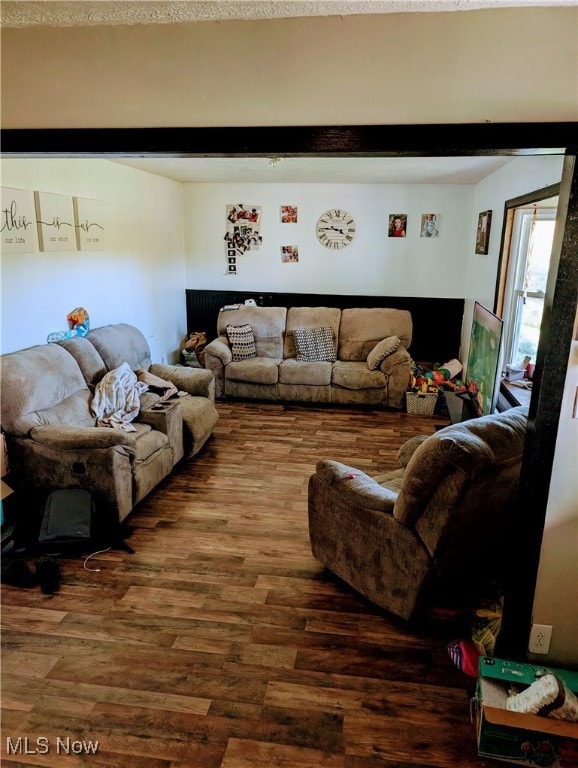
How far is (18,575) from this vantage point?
2719 mm

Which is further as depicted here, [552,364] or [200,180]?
[200,180]

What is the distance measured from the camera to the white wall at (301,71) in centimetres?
155

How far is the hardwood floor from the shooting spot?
1876 millimetres

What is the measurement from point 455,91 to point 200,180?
5.21 meters

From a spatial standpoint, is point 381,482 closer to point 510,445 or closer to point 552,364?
point 510,445

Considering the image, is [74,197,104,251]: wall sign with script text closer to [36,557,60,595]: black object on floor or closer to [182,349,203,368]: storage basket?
[182,349,203,368]: storage basket

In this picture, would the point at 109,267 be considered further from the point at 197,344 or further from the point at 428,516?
the point at 428,516

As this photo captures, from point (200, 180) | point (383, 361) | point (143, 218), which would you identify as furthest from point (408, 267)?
point (143, 218)

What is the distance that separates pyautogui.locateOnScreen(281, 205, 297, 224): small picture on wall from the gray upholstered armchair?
451 cm

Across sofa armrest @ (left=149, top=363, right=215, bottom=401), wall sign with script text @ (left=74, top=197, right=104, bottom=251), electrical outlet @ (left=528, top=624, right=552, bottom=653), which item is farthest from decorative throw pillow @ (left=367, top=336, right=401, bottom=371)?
electrical outlet @ (left=528, top=624, right=552, bottom=653)

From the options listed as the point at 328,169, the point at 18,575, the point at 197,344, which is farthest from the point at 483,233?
the point at 18,575

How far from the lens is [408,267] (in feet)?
21.2

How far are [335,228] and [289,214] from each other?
1.97 feet

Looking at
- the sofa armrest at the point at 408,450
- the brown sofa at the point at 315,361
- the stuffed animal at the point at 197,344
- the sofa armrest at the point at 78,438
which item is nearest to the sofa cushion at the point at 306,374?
the brown sofa at the point at 315,361
